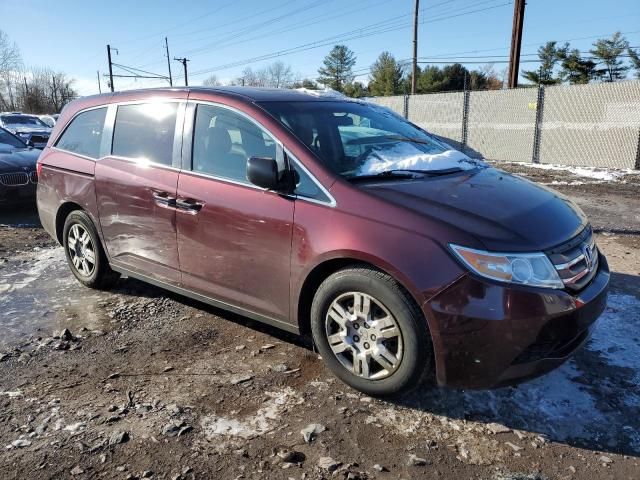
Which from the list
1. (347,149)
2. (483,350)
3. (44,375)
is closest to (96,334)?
(44,375)

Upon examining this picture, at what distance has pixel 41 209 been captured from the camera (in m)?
5.25

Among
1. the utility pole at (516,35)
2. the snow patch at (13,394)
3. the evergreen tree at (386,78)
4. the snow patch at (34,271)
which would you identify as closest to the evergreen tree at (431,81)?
the evergreen tree at (386,78)

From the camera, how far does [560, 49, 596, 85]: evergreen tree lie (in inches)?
1606

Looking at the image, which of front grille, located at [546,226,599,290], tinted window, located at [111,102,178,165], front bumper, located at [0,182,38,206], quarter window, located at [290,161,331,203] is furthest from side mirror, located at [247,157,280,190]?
front bumper, located at [0,182,38,206]

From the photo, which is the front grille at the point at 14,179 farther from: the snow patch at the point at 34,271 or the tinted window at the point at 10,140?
the snow patch at the point at 34,271

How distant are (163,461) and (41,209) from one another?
371cm

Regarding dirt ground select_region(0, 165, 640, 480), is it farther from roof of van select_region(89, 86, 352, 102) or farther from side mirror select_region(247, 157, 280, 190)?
roof of van select_region(89, 86, 352, 102)

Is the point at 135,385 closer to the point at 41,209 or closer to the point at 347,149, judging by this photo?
the point at 347,149

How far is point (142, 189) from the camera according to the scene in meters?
3.93

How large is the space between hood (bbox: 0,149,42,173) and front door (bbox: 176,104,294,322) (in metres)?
5.94

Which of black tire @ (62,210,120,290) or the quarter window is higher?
the quarter window

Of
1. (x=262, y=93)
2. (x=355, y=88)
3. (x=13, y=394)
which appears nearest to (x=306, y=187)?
(x=262, y=93)

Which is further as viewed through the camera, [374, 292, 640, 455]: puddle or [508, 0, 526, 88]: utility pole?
[508, 0, 526, 88]: utility pole

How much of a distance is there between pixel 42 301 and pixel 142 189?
1.66 meters
